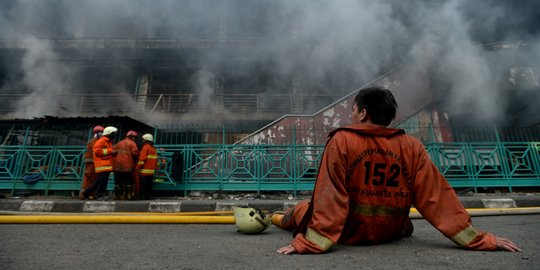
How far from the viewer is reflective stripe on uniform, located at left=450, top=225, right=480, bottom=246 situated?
4.73ft

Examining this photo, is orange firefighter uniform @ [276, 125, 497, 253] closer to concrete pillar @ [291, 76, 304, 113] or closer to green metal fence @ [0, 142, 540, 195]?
green metal fence @ [0, 142, 540, 195]

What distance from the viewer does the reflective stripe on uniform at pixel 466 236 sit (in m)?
1.44

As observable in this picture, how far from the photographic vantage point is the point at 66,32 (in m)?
13.7

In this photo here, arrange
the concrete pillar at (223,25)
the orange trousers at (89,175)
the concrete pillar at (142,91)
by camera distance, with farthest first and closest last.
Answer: the concrete pillar at (223,25), the concrete pillar at (142,91), the orange trousers at (89,175)

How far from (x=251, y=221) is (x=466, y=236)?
138 cm

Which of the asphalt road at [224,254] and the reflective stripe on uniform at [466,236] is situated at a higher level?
the reflective stripe on uniform at [466,236]

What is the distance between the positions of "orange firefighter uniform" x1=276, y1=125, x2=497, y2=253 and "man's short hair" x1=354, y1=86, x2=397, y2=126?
8 centimetres

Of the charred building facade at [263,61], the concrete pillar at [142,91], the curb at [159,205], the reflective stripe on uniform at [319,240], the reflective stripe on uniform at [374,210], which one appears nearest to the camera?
the reflective stripe on uniform at [319,240]

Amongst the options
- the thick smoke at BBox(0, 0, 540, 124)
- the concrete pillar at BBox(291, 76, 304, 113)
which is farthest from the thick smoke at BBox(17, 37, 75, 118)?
the concrete pillar at BBox(291, 76, 304, 113)

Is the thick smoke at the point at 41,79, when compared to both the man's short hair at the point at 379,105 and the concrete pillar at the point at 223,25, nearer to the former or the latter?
the concrete pillar at the point at 223,25

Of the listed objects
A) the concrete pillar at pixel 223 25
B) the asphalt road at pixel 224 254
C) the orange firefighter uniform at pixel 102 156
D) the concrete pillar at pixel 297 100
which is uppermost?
the concrete pillar at pixel 223 25

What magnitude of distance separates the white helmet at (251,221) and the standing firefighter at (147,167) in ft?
12.2

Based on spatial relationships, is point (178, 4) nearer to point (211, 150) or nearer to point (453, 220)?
point (211, 150)

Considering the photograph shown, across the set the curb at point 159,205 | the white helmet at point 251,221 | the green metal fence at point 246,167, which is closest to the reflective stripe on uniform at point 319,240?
the white helmet at point 251,221
